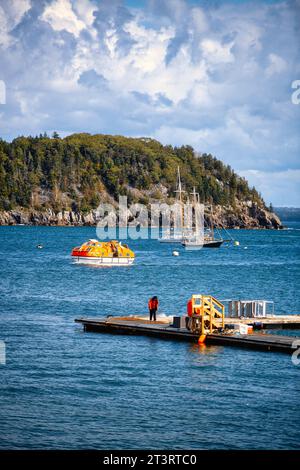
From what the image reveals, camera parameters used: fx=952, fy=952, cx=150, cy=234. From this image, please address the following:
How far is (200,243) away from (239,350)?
123559mm

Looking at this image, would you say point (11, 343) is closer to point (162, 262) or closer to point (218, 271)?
point (218, 271)

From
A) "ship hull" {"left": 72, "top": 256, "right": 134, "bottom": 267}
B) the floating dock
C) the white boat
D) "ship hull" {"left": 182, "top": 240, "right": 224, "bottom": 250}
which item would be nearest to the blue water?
the floating dock

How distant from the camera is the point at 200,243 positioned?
16825 centimetres

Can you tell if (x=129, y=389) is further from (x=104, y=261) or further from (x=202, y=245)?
(x=202, y=245)

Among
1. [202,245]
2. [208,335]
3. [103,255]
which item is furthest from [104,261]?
[202,245]

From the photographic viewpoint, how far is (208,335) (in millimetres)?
46000

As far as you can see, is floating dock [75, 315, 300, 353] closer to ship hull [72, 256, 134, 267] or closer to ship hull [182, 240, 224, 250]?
ship hull [72, 256, 134, 267]

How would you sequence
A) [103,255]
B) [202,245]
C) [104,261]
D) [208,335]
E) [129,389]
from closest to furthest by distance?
[129,389]
[208,335]
[104,261]
[103,255]
[202,245]

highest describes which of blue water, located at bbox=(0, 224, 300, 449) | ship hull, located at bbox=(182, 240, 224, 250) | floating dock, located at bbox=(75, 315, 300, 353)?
ship hull, located at bbox=(182, 240, 224, 250)

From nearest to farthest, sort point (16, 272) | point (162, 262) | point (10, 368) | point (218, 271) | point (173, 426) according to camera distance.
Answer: point (173, 426) < point (10, 368) < point (16, 272) < point (218, 271) < point (162, 262)

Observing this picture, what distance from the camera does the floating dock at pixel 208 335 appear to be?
44531 mm

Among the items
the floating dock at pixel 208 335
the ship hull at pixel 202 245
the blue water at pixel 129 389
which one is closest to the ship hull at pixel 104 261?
the blue water at pixel 129 389

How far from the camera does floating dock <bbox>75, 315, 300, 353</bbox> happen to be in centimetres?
4453
